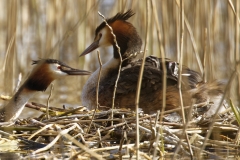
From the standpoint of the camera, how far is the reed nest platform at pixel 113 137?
4320mm

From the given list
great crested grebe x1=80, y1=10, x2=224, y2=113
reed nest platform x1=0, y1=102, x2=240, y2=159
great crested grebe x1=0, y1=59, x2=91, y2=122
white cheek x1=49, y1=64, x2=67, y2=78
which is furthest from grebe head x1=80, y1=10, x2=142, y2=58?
reed nest platform x1=0, y1=102, x2=240, y2=159

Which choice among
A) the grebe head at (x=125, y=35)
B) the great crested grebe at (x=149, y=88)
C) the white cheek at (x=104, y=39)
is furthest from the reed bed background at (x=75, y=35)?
the great crested grebe at (x=149, y=88)

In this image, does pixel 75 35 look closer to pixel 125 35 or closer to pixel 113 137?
pixel 125 35

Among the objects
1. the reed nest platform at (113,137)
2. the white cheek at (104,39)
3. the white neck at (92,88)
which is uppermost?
the white cheek at (104,39)

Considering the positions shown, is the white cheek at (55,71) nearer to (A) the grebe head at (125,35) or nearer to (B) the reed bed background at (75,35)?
(A) the grebe head at (125,35)

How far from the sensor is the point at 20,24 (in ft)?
32.4

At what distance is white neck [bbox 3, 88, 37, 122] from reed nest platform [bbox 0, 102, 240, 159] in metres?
0.48

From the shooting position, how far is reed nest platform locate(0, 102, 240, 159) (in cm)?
432

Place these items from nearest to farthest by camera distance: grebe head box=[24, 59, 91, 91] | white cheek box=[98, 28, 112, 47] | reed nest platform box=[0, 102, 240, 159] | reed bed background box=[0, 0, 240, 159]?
reed nest platform box=[0, 102, 240, 159]
grebe head box=[24, 59, 91, 91]
white cheek box=[98, 28, 112, 47]
reed bed background box=[0, 0, 240, 159]

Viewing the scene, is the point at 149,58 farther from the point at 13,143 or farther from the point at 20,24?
the point at 20,24

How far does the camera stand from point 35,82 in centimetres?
606

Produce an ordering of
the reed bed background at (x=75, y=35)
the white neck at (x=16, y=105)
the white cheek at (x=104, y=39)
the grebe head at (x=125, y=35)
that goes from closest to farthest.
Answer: the white neck at (x=16, y=105)
the grebe head at (x=125, y=35)
the white cheek at (x=104, y=39)
the reed bed background at (x=75, y=35)

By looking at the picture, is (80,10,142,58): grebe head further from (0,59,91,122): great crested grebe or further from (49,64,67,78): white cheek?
(49,64,67,78): white cheek

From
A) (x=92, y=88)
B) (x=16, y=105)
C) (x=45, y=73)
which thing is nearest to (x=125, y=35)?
(x=92, y=88)
